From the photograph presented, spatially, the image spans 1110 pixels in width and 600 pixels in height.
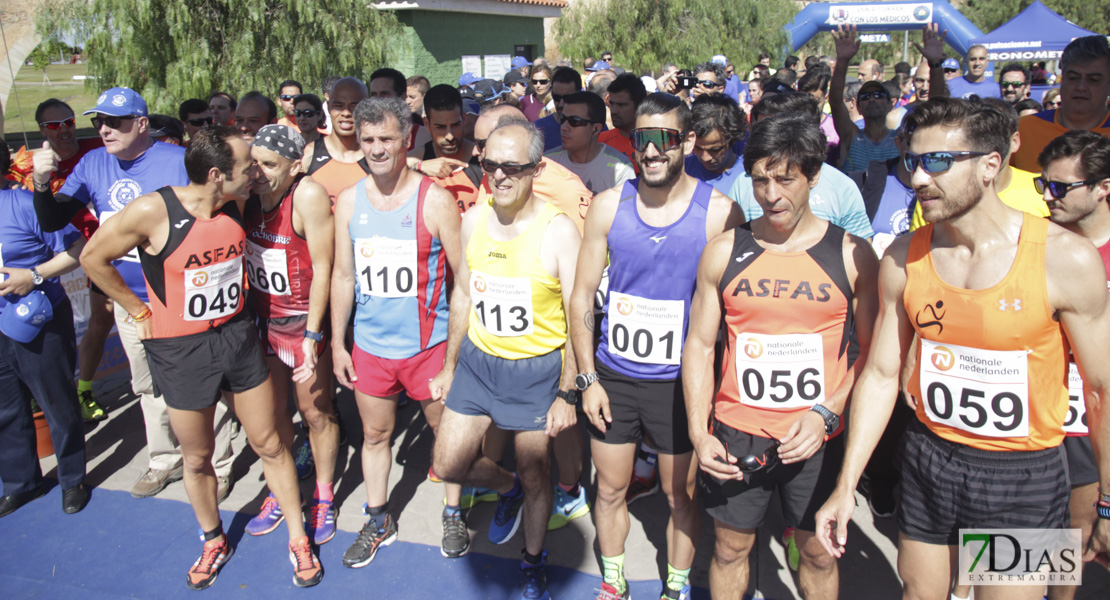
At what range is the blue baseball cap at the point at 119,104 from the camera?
169 inches

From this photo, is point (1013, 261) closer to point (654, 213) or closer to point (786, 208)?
point (786, 208)

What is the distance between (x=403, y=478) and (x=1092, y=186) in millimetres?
3991

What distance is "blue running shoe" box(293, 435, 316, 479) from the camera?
15.3ft

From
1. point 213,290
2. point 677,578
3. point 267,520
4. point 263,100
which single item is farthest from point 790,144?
point 263,100

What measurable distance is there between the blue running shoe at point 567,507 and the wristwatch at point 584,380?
1262mm

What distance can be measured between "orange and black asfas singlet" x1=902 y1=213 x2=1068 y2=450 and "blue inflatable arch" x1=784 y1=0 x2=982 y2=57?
21.1 m

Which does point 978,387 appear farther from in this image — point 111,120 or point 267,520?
point 111,120

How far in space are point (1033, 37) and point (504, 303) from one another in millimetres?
20356

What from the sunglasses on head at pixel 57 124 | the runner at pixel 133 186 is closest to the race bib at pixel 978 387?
the runner at pixel 133 186

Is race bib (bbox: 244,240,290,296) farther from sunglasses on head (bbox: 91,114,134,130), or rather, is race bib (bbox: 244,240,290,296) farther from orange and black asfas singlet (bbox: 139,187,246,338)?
sunglasses on head (bbox: 91,114,134,130)

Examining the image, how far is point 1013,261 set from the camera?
2.16 metres

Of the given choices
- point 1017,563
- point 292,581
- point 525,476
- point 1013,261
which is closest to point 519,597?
point 525,476

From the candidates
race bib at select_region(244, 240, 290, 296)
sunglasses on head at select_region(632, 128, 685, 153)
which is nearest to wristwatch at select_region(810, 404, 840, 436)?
sunglasses on head at select_region(632, 128, 685, 153)

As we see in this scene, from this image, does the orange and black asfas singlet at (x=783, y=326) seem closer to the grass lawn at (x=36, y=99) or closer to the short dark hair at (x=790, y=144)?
the short dark hair at (x=790, y=144)
